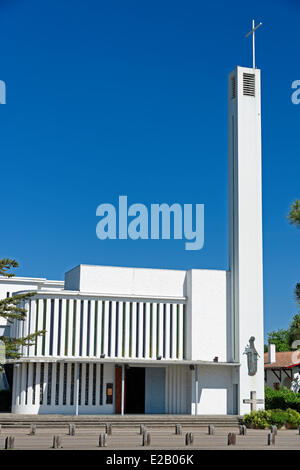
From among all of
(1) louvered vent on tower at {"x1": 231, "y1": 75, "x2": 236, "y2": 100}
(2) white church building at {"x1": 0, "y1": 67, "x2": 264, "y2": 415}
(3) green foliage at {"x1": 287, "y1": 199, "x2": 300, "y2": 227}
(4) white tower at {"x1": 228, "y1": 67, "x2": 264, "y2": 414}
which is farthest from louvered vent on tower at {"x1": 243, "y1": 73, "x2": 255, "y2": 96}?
(3) green foliage at {"x1": 287, "y1": 199, "x2": 300, "y2": 227}

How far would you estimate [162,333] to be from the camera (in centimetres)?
4034

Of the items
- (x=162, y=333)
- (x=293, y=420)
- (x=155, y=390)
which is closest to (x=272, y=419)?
(x=293, y=420)

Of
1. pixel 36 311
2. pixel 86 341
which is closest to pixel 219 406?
pixel 86 341

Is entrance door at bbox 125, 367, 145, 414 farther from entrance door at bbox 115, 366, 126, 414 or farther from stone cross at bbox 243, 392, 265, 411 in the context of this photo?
stone cross at bbox 243, 392, 265, 411

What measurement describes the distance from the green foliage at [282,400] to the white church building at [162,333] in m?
1.16

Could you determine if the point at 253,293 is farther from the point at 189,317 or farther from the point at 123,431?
the point at 123,431

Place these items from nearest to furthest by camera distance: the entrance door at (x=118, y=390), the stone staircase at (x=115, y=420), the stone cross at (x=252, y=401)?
1. the stone staircase at (x=115, y=420)
2. the entrance door at (x=118, y=390)
3. the stone cross at (x=252, y=401)

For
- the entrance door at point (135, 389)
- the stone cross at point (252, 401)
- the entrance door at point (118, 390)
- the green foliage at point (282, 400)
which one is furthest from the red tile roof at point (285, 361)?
the entrance door at point (118, 390)

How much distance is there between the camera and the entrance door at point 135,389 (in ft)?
136

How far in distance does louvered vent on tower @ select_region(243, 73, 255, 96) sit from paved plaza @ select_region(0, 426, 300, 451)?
1967cm

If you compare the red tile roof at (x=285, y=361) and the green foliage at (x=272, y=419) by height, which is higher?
the red tile roof at (x=285, y=361)

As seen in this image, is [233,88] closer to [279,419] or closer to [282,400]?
[282,400]

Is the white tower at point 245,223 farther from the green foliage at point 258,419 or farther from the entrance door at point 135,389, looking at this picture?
the entrance door at point 135,389

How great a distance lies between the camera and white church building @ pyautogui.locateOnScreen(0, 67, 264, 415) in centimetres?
3819
